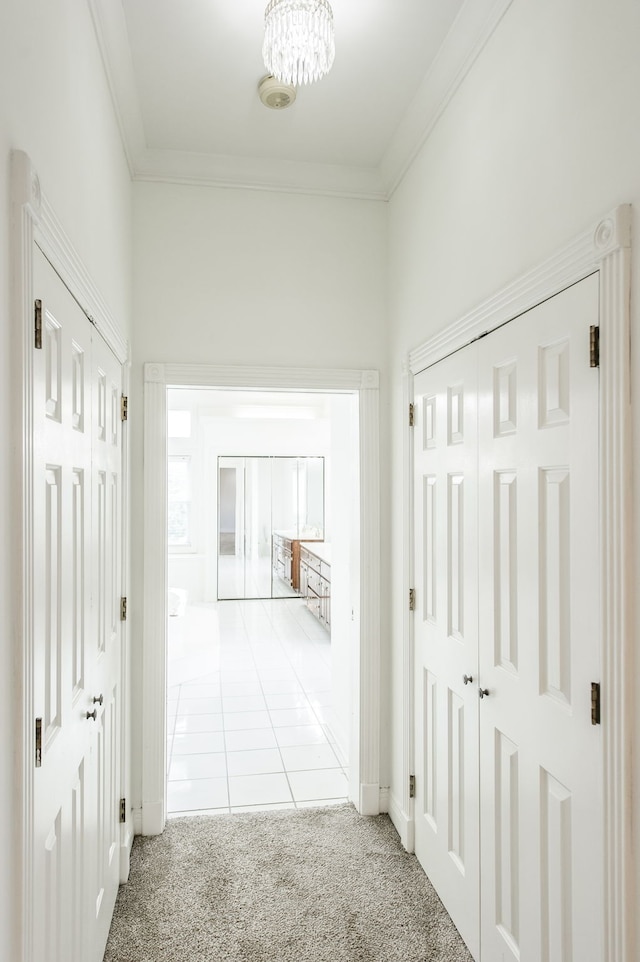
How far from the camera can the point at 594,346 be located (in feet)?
4.42

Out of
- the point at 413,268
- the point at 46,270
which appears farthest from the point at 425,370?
the point at 46,270

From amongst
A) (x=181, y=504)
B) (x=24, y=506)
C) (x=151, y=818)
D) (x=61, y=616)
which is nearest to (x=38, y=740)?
(x=61, y=616)

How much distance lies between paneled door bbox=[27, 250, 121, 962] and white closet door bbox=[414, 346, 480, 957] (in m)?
1.17

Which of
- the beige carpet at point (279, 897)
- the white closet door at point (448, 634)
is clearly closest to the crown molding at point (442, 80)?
the white closet door at point (448, 634)

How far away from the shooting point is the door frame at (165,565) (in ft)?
8.88

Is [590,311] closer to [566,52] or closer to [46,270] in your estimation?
[566,52]

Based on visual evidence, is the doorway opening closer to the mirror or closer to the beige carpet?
the mirror

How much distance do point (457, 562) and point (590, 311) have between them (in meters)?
1.04

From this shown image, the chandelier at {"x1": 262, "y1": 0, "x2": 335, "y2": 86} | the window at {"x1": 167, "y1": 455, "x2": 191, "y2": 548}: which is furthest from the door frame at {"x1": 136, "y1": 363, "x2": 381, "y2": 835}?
the window at {"x1": 167, "y1": 455, "x2": 191, "y2": 548}

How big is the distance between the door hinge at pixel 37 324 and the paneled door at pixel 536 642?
115 cm

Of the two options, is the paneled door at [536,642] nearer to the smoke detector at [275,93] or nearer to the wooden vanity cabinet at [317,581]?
the smoke detector at [275,93]

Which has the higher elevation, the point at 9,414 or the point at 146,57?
the point at 146,57

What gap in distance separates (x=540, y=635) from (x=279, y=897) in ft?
4.99

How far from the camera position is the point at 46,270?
1270mm
